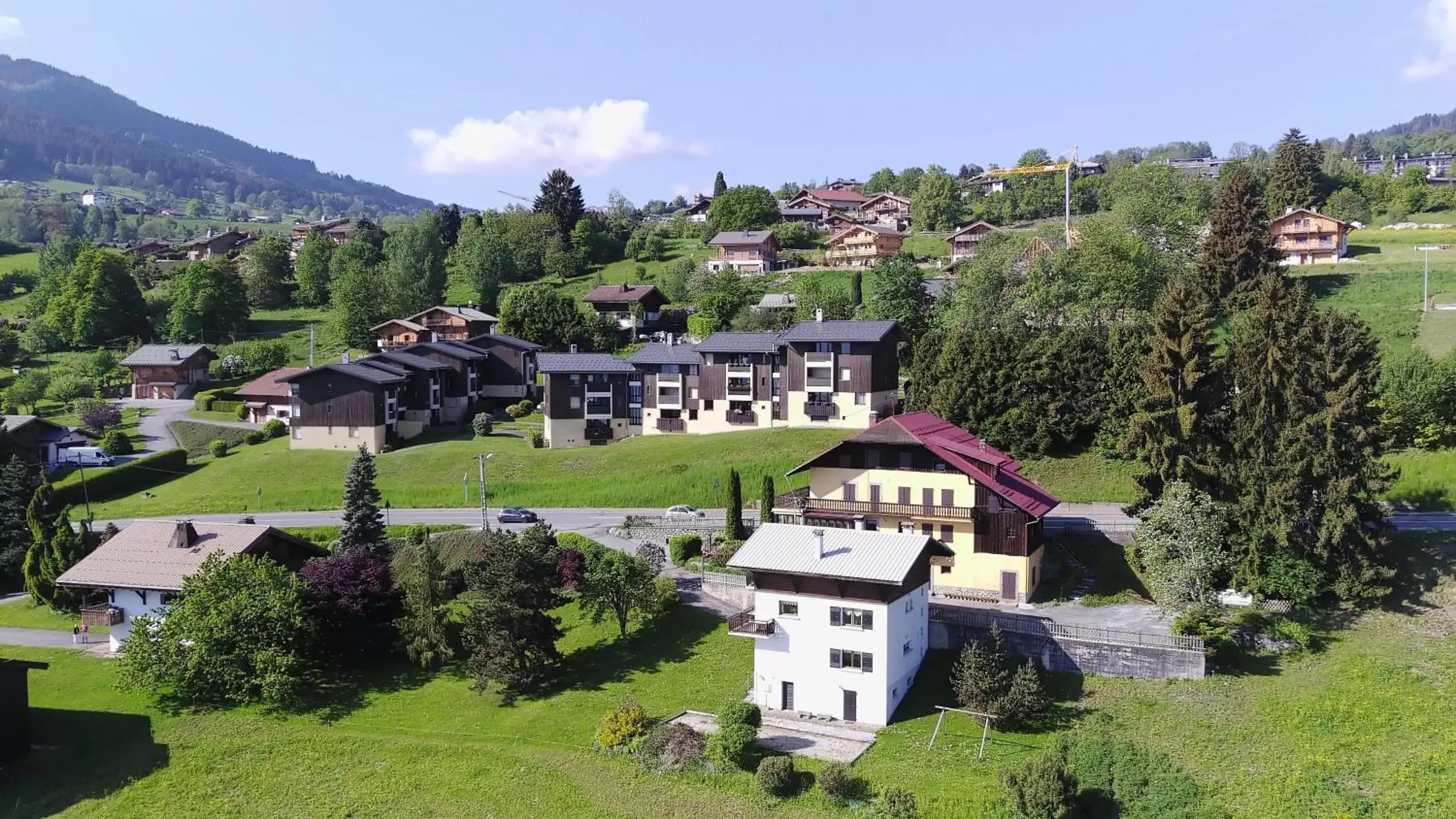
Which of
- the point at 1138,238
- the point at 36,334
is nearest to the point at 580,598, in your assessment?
the point at 1138,238

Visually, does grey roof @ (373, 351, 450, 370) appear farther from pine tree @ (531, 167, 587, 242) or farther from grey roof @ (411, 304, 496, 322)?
pine tree @ (531, 167, 587, 242)

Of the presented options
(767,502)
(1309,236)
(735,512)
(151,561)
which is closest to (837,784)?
(767,502)

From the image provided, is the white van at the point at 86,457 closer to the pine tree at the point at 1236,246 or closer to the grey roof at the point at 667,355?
the grey roof at the point at 667,355

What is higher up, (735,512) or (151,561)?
(735,512)

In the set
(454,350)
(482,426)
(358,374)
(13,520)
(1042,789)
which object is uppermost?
(454,350)

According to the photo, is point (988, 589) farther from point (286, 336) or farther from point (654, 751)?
point (286, 336)

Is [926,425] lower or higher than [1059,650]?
higher

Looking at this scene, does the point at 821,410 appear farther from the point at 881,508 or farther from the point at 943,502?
the point at 943,502

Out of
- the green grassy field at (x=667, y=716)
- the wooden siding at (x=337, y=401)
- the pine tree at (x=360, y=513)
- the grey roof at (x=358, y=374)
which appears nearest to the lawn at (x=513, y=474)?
the wooden siding at (x=337, y=401)
